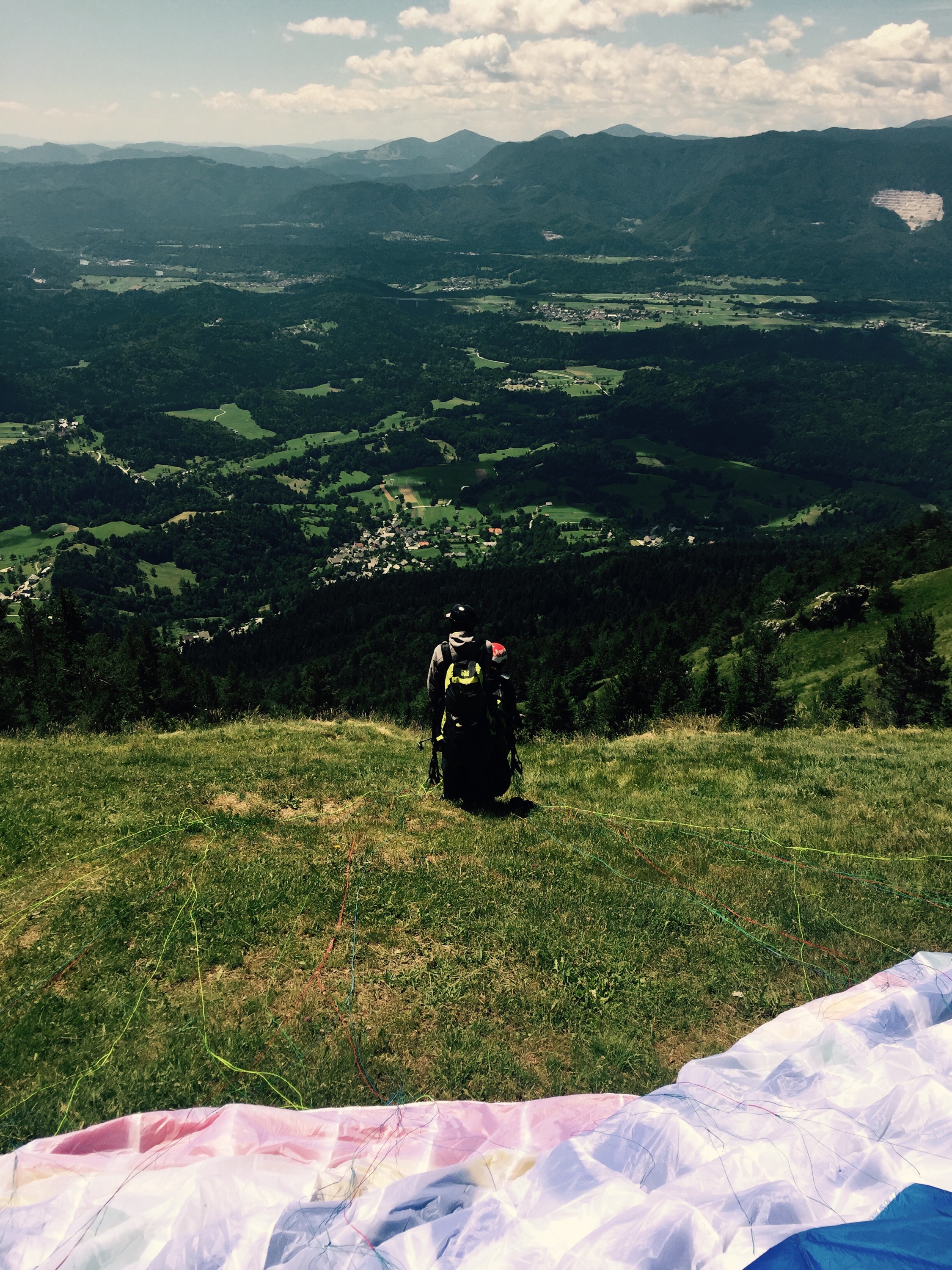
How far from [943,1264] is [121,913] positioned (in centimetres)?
842

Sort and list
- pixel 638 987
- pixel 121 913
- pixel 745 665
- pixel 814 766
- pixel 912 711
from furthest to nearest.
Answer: pixel 745 665 < pixel 912 711 < pixel 814 766 < pixel 121 913 < pixel 638 987

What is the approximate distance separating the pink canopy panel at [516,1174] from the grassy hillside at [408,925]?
0.59 meters

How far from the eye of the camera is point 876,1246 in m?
3.84

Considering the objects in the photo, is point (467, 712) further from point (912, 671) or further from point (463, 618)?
point (912, 671)

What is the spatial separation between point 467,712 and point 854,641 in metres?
59.6

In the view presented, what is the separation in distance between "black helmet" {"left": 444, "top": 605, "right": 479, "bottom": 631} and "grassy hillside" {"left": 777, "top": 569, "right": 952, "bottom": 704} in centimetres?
4828

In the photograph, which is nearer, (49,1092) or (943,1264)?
(943,1264)

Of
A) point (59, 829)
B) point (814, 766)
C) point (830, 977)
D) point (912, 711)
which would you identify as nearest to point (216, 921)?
point (59, 829)

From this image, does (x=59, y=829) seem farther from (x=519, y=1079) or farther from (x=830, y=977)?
(x=830, y=977)

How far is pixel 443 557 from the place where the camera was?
193 m

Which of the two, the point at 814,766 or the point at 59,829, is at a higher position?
the point at 59,829

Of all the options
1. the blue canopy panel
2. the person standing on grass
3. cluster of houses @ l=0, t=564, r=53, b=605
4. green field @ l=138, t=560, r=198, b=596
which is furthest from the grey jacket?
green field @ l=138, t=560, r=198, b=596

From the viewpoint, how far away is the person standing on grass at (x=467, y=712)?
34.3 ft

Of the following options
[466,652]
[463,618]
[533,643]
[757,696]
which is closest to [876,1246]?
[466,652]
